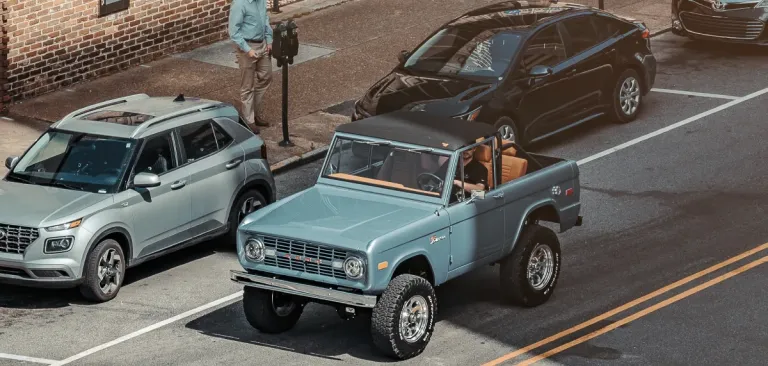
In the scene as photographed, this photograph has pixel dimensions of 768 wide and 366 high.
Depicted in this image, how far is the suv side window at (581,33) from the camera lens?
1958 cm

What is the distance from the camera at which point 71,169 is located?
49.1 ft

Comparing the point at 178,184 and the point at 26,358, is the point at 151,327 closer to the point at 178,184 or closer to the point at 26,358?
the point at 26,358

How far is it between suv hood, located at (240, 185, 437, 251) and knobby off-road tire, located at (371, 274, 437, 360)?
486mm

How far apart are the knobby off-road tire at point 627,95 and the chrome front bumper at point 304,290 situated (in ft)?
28.2

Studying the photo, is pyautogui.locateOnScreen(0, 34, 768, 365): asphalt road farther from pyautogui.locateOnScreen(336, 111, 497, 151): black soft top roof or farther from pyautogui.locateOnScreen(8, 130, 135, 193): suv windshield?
pyautogui.locateOnScreen(336, 111, 497, 151): black soft top roof

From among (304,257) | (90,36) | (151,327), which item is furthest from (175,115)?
(90,36)

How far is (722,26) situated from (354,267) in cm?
1293

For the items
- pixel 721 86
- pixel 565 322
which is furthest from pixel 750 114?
pixel 565 322

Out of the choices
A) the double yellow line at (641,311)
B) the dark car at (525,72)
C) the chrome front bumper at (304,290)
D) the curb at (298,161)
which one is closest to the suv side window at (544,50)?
the dark car at (525,72)

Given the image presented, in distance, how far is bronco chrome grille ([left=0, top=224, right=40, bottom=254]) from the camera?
13.9 metres

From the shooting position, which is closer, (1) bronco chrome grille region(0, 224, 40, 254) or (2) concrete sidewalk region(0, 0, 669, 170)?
(1) bronco chrome grille region(0, 224, 40, 254)

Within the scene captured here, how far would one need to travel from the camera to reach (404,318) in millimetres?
12586

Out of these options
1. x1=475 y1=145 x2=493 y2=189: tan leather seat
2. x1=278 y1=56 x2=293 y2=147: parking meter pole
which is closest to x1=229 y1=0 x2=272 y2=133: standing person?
x1=278 y1=56 x2=293 y2=147: parking meter pole

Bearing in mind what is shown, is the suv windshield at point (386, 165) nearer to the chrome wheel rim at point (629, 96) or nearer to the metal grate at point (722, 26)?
the chrome wheel rim at point (629, 96)
